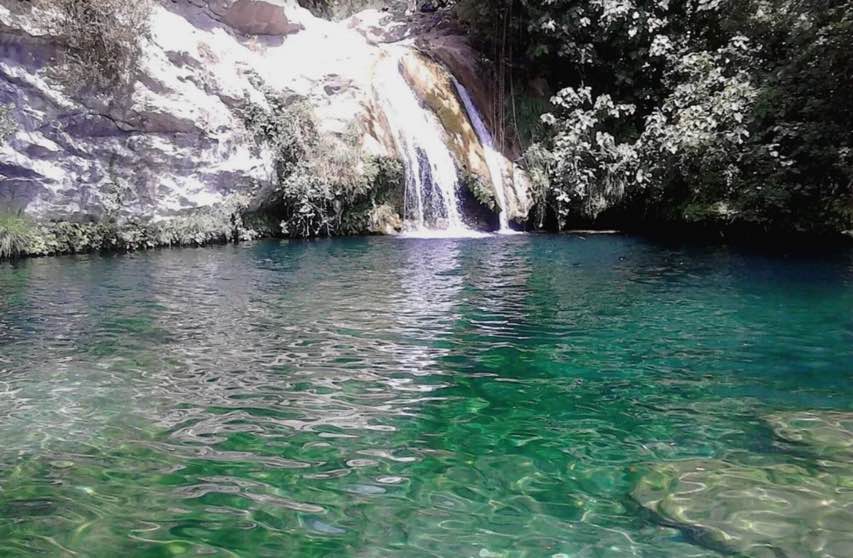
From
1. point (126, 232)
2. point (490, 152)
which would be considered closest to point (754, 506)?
point (126, 232)

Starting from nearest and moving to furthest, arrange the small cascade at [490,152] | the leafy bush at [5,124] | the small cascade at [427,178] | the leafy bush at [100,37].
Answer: the leafy bush at [5,124]
the leafy bush at [100,37]
the small cascade at [427,178]
the small cascade at [490,152]

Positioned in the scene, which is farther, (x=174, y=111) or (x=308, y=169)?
(x=308, y=169)

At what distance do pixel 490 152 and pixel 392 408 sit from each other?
16.5 meters

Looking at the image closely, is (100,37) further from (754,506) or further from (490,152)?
(754,506)

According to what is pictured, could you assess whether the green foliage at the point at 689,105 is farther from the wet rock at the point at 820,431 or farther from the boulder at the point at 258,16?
the wet rock at the point at 820,431

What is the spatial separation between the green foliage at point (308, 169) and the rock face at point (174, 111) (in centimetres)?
34

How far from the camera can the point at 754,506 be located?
3330mm

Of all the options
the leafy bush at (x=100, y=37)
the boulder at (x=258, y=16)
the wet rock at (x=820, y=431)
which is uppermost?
the boulder at (x=258, y=16)

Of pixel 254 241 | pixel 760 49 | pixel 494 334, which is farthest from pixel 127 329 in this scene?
pixel 760 49

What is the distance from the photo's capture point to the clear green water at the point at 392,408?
10.8 ft

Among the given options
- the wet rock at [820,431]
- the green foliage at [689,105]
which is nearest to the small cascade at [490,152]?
the green foliage at [689,105]

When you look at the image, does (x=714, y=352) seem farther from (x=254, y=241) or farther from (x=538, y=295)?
(x=254, y=241)

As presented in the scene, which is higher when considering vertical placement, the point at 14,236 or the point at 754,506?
the point at 14,236

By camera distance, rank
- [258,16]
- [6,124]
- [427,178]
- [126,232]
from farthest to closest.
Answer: [258,16] < [427,178] < [126,232] < [6,124]
